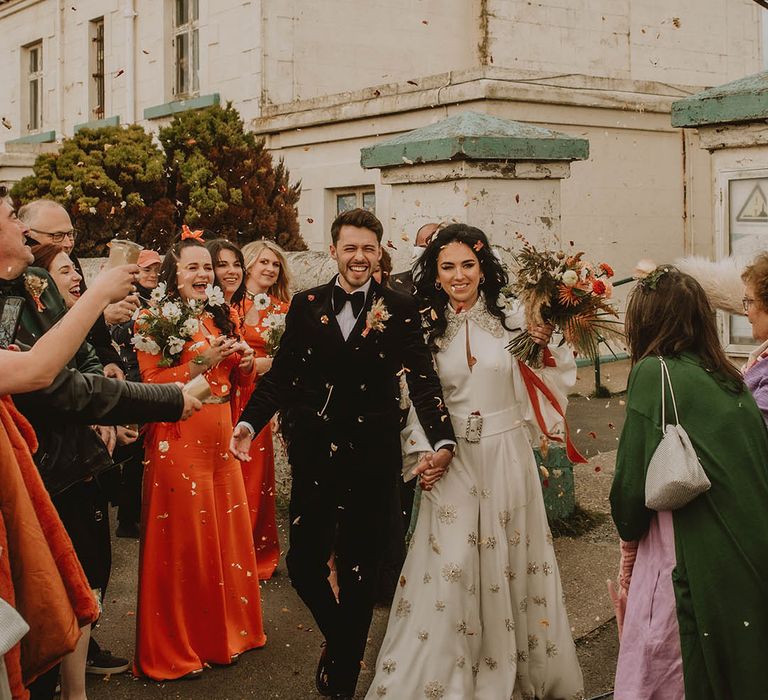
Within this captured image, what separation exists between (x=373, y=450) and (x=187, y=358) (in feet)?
3.99

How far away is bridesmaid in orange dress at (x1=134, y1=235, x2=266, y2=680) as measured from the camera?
5.44 metres

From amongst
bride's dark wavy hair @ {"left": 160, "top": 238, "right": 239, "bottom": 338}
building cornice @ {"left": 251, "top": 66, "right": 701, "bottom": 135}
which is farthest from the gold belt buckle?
building cornice @ {"left": 251, "top": 66, "right": 701, "bottom": 135}

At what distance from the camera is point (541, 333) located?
4.96 metres

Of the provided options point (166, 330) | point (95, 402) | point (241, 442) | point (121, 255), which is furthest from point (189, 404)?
point (166, 330)

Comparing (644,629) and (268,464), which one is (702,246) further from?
(644,629)

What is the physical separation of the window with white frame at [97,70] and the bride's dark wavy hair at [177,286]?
1612 cm

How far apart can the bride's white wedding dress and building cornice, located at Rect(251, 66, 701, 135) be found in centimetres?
861

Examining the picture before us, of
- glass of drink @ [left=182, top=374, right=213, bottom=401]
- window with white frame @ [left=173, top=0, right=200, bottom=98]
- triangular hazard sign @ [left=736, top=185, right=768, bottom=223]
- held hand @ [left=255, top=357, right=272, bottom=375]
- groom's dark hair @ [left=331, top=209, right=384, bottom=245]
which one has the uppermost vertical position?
window with white frame @ [left=173, top=0, right=200, bottom=98]

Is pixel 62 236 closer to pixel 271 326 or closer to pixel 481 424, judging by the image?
pixel 271 326

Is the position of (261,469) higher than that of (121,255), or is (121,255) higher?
(121,255)

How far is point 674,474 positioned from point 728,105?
4.67 metres

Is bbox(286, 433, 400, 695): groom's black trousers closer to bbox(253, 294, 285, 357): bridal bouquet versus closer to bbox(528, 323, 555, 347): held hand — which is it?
bbox(528, 323, 555, 347): held hand

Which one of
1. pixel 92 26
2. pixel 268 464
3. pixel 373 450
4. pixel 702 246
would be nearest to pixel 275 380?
pixel 373 450

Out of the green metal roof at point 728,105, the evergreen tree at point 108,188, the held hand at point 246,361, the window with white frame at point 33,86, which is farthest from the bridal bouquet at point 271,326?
the window with white frame at point 33,86
